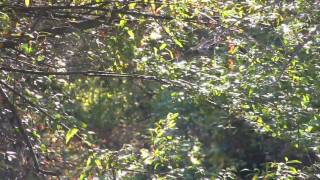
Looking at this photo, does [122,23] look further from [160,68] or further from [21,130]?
[21,130]

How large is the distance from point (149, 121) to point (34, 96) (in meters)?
4.13

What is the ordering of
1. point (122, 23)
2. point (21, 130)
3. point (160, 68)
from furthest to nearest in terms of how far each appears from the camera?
point (160, 68), point (21, 130), point (122, 23)

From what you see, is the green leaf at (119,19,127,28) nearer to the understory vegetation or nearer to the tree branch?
the understory vegetation

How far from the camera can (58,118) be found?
4.51 m

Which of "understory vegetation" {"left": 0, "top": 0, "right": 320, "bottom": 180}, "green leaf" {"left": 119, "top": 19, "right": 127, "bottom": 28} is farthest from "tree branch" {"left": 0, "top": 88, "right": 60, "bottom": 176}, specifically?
"green leaf" {"left": 119, "top": 19, "right": 127, "bottom": 28}

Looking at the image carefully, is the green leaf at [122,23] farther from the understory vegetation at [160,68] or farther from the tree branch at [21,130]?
the tree branch at [21,130]

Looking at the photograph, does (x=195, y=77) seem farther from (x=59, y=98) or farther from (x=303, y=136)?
(x=59, y=98)

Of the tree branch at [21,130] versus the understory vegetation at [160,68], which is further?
the tree branch at [21,130]

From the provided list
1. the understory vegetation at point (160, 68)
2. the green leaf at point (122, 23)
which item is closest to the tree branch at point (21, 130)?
the understory vegetation at point (160, 68)

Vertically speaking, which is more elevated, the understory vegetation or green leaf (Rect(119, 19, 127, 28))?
green leaf (Rect(119, 19, 127, 28))

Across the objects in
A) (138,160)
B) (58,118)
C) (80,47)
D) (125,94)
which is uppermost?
(80,47)

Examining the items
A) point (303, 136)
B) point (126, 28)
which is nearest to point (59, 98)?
point (126, 28)

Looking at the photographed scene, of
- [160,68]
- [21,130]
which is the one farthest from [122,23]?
[21,130]

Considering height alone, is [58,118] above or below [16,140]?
above
